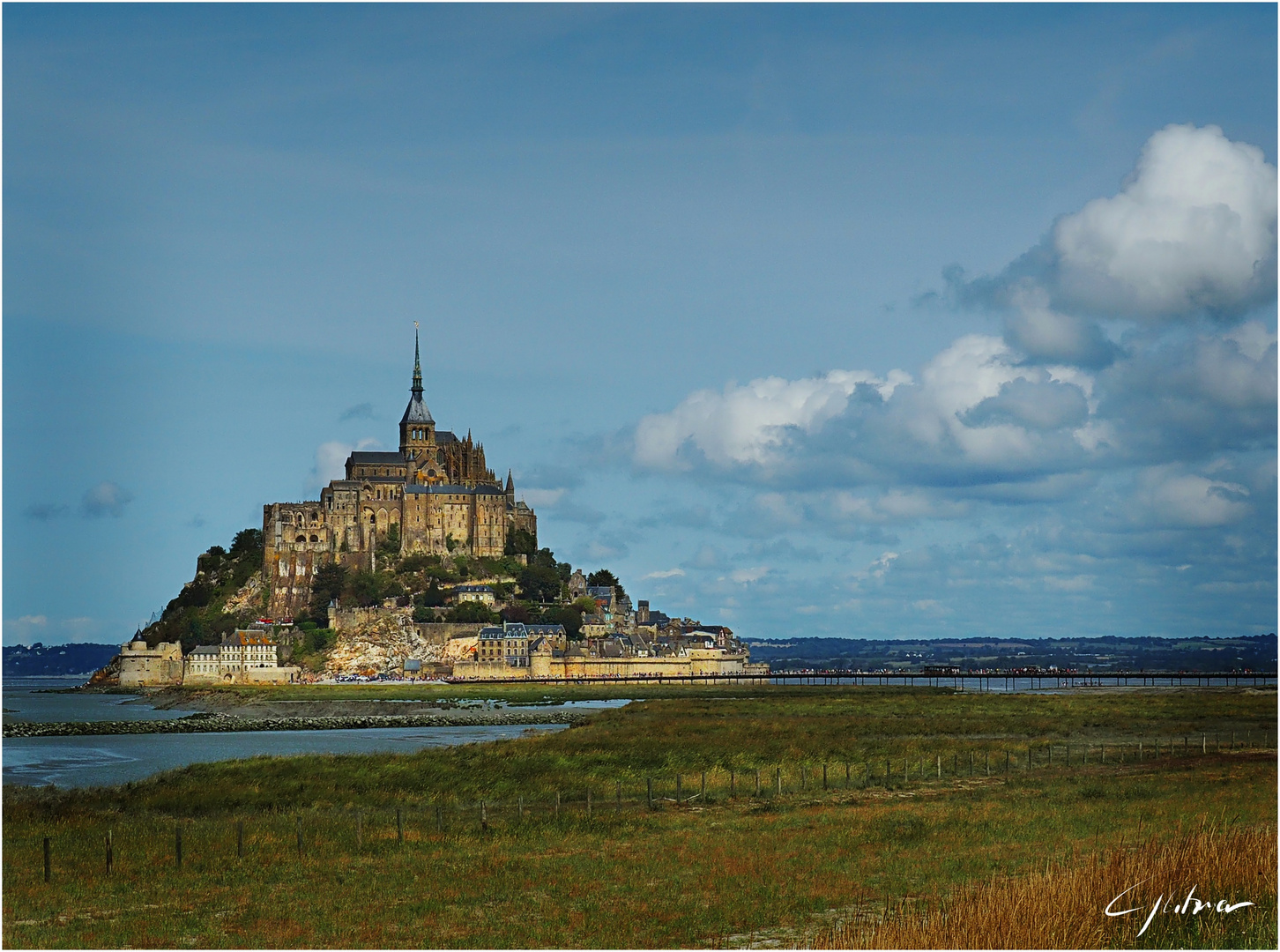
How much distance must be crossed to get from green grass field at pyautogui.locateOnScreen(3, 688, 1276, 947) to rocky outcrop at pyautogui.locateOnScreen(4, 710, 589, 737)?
34359 mm

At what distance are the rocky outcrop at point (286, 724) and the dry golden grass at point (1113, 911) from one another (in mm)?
58781

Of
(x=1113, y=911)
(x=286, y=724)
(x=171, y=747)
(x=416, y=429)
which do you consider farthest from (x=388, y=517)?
(x=1113, y=911)

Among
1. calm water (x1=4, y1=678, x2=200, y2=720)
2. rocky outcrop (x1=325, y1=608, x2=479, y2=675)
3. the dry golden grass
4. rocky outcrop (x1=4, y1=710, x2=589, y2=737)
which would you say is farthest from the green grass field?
rocky outcrop (x1=325, y1=608, x2=479, y2=675)

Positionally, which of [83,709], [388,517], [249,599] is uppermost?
[388,517]

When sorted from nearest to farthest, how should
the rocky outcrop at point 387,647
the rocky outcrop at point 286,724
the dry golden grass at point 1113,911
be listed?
1. the dry golden grass at point 1113,911
2. the rocky outcrop at point 286,724
3. the rocky outcrop at point 387,647

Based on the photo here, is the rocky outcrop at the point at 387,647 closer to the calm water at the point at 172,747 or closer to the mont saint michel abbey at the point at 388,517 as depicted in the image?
the mont saint michel abbey at the point at 388,517

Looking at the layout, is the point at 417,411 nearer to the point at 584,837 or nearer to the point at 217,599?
the point at 217,599

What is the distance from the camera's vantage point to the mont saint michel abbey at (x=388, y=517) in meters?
161

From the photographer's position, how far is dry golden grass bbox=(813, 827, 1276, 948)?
16.3m

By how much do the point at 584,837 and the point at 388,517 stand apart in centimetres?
14062

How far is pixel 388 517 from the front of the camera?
6491 inches

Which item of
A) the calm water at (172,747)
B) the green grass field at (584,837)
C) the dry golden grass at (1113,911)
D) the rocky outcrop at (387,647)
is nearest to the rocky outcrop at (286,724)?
the calm water at (172,747)

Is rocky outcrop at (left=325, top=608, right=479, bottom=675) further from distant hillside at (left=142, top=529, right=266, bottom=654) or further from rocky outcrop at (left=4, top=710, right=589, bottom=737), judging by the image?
rocky outcrop at (left=4, top=710, right=589, bottom=737)

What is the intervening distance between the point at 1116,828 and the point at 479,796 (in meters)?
16.6
